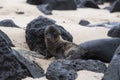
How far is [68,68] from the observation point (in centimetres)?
560

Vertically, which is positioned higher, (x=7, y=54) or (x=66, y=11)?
(x=7, y=54)

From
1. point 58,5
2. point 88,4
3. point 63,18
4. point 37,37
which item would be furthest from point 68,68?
point 88,4

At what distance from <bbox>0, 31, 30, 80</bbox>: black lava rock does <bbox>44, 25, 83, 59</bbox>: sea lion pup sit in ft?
6.44

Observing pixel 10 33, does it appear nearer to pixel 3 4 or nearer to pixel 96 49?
pixel 96 49

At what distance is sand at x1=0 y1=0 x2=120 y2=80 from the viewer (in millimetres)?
8847

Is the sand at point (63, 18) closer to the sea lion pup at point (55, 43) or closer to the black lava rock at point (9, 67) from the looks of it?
the sea lion pup at point (55, 43)

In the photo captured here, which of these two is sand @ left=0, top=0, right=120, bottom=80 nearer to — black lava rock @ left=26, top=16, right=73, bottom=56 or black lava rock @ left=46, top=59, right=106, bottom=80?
black lava rock @ left=26, top=16, right=73, bottom=56

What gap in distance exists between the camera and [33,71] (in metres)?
5.71

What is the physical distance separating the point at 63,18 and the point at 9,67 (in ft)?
25.1

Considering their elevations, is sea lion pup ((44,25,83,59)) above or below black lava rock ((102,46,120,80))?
below

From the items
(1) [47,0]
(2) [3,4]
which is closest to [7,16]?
(2) [3,4]

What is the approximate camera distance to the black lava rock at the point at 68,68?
539 cm

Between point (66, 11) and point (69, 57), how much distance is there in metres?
7.80

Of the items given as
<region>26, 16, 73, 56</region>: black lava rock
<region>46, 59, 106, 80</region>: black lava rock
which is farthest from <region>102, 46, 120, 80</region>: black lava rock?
<region>26, 16, 73, 56</region>: black lava rock
